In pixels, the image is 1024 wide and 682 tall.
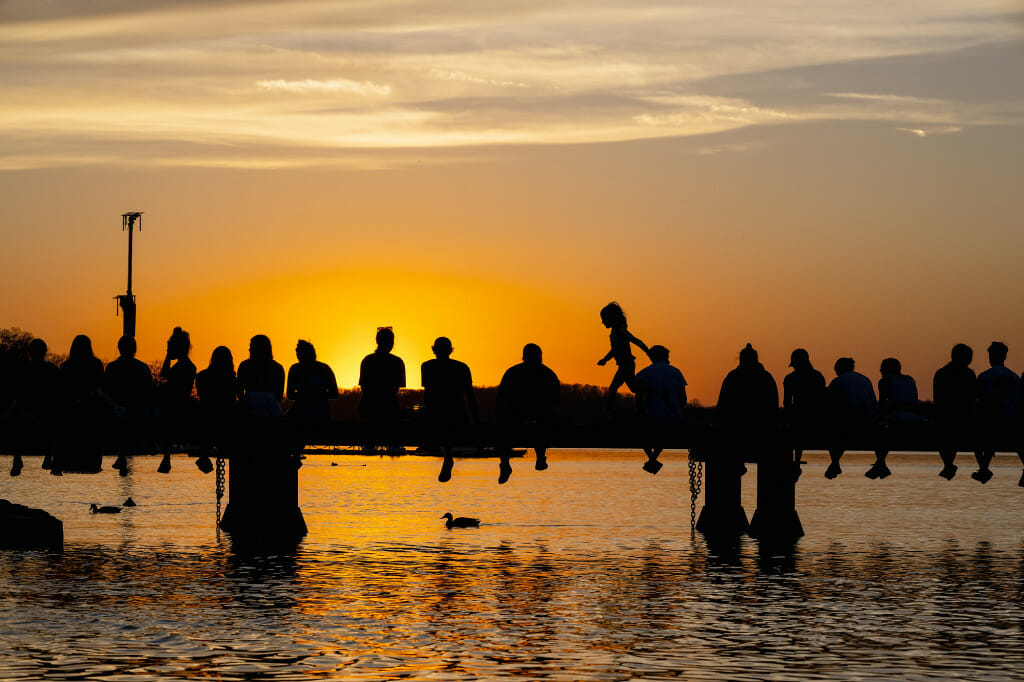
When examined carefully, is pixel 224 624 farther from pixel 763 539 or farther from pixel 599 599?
pixel 763 539

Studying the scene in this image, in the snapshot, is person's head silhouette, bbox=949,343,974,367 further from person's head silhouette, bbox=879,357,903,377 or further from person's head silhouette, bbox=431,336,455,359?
person's head silhouette, bbox=431,336,455,359

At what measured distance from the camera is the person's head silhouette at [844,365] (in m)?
31.7

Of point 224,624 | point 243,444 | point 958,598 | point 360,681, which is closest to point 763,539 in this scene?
point 958,598

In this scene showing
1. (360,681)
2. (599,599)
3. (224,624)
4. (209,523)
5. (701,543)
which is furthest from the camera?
(209,523)

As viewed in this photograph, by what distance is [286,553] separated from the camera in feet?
133

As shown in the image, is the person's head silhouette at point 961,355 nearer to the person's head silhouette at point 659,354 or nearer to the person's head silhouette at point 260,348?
the person's head silhouette at point 659,354

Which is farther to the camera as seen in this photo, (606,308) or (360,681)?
(606,308)

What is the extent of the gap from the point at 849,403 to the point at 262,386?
36.5ft

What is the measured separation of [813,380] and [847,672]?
1070cm

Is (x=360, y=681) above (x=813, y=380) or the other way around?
the other way around

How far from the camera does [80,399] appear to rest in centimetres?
3042

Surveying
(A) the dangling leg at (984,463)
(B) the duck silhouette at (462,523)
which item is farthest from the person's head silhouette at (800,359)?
(B) the duck silhouette at (462,523)

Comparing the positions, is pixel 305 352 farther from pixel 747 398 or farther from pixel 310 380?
pixel 747 398

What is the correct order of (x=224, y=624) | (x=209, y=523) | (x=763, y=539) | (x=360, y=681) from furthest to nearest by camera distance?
(x=209, y=523), (x=763, y=539), (x=224, y=624), (x=360, y=681)
